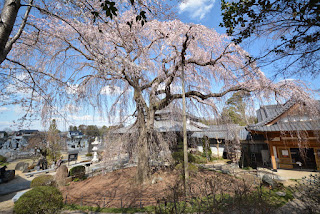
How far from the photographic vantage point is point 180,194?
20.3ft

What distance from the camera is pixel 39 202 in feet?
15.6

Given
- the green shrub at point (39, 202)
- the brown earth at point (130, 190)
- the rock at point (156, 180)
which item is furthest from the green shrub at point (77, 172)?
the rock at point (156, 180)

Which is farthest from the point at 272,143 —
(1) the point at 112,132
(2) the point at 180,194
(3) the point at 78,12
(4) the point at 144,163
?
(3) the point at 78,12

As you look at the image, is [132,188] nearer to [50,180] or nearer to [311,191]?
[50,180]

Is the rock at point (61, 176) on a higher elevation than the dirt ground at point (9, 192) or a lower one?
higher

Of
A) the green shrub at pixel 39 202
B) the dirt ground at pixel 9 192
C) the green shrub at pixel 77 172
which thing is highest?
the green shrub at pixel 39 202

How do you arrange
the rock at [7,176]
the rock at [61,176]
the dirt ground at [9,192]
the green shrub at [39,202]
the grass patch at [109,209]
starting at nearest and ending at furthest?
the green shrub at [39,202]
the grass patch at [109,209]
the dirt ground at [9,192]
the rock at [61,176]
the rock at [7,176]

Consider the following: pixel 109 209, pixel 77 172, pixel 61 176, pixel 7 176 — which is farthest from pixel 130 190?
pixel 7 176

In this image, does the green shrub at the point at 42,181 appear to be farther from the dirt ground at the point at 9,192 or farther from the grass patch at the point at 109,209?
the grass patch at the point at 109,209

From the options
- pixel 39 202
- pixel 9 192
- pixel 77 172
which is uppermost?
pixel 39 202

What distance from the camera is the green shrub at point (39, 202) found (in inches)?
179

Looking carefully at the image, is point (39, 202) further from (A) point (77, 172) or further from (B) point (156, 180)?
(A) point (77, 172)

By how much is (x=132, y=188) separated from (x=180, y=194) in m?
2.69

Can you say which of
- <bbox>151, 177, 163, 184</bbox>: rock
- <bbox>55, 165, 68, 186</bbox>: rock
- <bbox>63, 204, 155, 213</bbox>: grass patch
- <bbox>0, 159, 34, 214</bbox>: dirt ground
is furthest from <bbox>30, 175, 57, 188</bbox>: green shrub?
<bbox>151, 177, 163, 184</bbox>: rock
